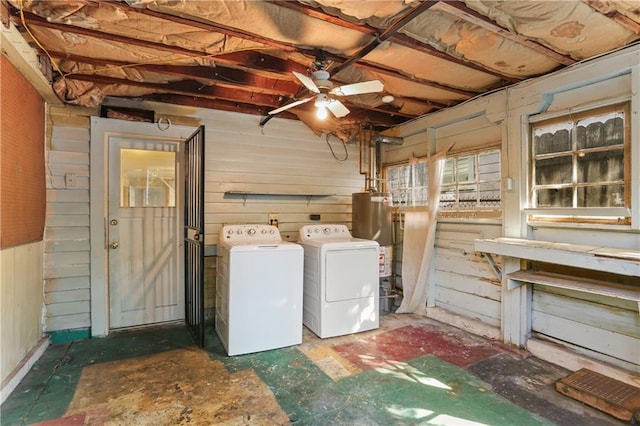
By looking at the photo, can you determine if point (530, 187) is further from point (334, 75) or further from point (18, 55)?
point (18, 55)

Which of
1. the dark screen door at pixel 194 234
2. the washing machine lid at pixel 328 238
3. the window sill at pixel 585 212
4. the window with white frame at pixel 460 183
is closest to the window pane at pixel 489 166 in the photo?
the window with white frame at pixel 460 183

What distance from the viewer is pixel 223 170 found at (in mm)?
3789

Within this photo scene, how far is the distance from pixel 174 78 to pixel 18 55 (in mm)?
1121

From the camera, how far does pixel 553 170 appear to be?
2.82 meters

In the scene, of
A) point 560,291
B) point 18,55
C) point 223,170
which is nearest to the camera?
point 18,55

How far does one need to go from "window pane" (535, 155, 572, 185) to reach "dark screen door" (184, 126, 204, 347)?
3.03 meters

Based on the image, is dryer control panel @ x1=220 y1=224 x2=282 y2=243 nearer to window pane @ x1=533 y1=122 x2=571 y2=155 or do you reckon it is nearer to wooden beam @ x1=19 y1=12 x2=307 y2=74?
wooden beam @ x1=19 y1=12 x2=307 y2=74

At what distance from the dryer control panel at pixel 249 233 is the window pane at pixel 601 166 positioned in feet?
9.16

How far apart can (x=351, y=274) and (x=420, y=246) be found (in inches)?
43.0

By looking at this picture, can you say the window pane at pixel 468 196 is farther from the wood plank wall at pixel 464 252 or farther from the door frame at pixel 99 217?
the door frame at pixel 99 217

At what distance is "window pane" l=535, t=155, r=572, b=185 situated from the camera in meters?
2.72

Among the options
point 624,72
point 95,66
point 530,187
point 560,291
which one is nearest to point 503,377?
point 560,291

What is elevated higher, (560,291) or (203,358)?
(560,291)

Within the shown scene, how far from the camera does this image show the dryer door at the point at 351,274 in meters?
3.24
